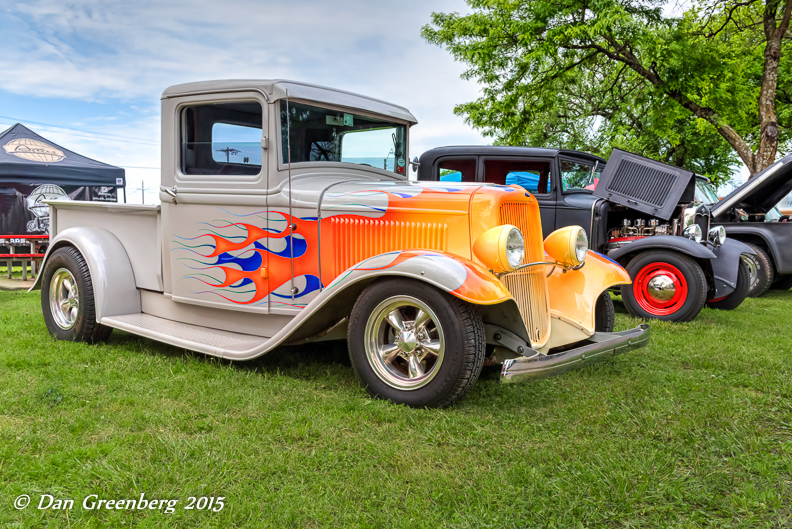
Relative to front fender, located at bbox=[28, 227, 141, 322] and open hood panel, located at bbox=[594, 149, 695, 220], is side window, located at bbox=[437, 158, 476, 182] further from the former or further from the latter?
front fender, located at bbox=[28, 227, 141, 322]

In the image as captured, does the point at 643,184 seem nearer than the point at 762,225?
Yes

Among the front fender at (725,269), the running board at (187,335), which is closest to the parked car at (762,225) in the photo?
the front fender at (725,269)

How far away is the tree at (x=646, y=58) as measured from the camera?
12828 mm

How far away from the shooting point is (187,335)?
13.8 feet

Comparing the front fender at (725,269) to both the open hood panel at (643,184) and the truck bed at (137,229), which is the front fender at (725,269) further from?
the truck bed at (137,229)

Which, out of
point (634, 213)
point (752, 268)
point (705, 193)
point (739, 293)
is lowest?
point (739, 293)

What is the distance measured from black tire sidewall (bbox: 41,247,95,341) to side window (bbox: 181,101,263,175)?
1.28 meters

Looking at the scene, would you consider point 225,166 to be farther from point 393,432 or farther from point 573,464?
point 573,464

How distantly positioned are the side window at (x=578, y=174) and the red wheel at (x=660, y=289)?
5.39 ft

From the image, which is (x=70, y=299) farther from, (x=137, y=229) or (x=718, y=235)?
(x=718, y=235)

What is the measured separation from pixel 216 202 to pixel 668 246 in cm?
473

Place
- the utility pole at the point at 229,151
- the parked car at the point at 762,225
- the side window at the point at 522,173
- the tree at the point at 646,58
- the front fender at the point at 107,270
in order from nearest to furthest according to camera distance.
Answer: the utility pole at the point at 229,151 → the front fender at the point at 107,270 → the side window at the point at 522,173 → the parked car at the point at 762,225 → the tree at the point at 646,58

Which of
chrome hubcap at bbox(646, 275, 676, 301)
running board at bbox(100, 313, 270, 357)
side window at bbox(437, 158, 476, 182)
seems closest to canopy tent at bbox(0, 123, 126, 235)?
side window at bbox(437, 158, 476, 182)

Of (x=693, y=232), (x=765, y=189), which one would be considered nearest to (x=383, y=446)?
(x=693, y=232)
